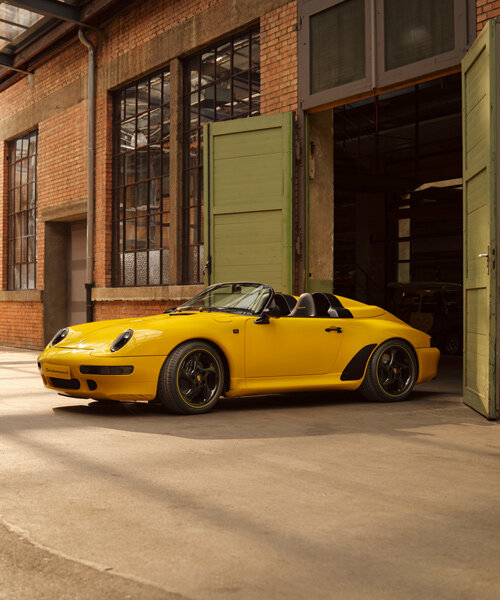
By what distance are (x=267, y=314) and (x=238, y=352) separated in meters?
0.50

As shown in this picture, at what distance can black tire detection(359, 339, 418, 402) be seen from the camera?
7445 mm

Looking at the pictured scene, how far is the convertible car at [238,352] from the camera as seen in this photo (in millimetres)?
6234

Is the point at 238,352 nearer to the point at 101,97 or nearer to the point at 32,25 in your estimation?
the point at 101,97

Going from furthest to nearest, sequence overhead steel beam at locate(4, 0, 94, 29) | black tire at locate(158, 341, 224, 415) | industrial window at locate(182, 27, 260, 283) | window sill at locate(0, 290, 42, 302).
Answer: window sill at locate(0, 290, 42, 302)
overhead steel beam at locate(4, 0, 94, 29)
industrial window at locate(182, 27, 260, 283)
black tire at locate(158, 341, 224, 415)

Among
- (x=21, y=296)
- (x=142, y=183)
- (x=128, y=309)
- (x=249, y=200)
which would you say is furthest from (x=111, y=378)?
(x=21, y=296)

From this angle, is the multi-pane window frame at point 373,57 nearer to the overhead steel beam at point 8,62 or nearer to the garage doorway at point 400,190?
the garage doorway at point 400,190

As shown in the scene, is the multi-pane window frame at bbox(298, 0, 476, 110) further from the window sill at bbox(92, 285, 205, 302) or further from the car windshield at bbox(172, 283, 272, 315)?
the window sill at bbox(92, 285, 205, 302)

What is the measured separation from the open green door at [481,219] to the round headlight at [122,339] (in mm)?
2976

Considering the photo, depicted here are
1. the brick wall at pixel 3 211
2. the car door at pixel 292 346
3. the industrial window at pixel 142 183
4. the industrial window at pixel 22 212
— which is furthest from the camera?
the brick wall at pixel 3 211

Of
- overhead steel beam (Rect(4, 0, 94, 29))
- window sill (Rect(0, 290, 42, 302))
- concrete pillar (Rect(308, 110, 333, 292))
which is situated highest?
overhead steel beam (Rect(4, 0, 94, 29))

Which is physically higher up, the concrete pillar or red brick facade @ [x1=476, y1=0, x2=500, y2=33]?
red brick facade @ [x1=476, y1=0, x2=500, y2=33]

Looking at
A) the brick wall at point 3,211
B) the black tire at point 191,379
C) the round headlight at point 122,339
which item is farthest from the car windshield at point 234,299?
the brick wall at point 3,211

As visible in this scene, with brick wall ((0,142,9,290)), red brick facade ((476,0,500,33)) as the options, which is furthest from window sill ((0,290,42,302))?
red brick facade ((476,0,500,33))

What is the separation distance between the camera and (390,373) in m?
7.59
